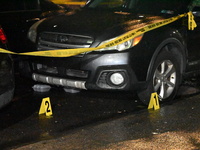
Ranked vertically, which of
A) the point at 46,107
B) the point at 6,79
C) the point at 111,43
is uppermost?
the point at 111,43

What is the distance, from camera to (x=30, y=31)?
744 centimetres

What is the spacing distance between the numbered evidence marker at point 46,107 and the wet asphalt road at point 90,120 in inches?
2.7

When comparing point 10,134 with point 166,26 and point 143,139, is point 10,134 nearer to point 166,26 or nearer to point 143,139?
point 143,139

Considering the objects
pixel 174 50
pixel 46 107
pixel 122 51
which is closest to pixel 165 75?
pixel 174 50

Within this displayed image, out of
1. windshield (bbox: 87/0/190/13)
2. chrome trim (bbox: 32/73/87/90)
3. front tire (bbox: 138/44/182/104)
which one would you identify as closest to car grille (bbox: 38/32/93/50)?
chrome trim (bbox: 32/73/87/90)

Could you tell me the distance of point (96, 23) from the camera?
7094mm

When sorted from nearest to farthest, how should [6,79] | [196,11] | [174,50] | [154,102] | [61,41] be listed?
[6,79] < [154,102] < [61,41] < [174,50] < [196,11]

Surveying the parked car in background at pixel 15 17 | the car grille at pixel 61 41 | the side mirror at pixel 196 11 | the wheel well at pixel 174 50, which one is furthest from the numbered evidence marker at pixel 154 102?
the parked car in background at pixel 15 17

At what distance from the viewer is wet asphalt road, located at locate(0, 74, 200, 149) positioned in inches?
222

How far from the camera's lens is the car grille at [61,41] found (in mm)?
6830

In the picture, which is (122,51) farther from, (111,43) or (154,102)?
(154,102)

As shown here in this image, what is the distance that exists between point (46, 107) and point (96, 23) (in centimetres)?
137

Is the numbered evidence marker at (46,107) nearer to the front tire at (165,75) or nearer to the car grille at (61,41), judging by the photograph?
the car grille at (61,41)

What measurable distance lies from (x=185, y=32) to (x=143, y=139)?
8.13 ft
